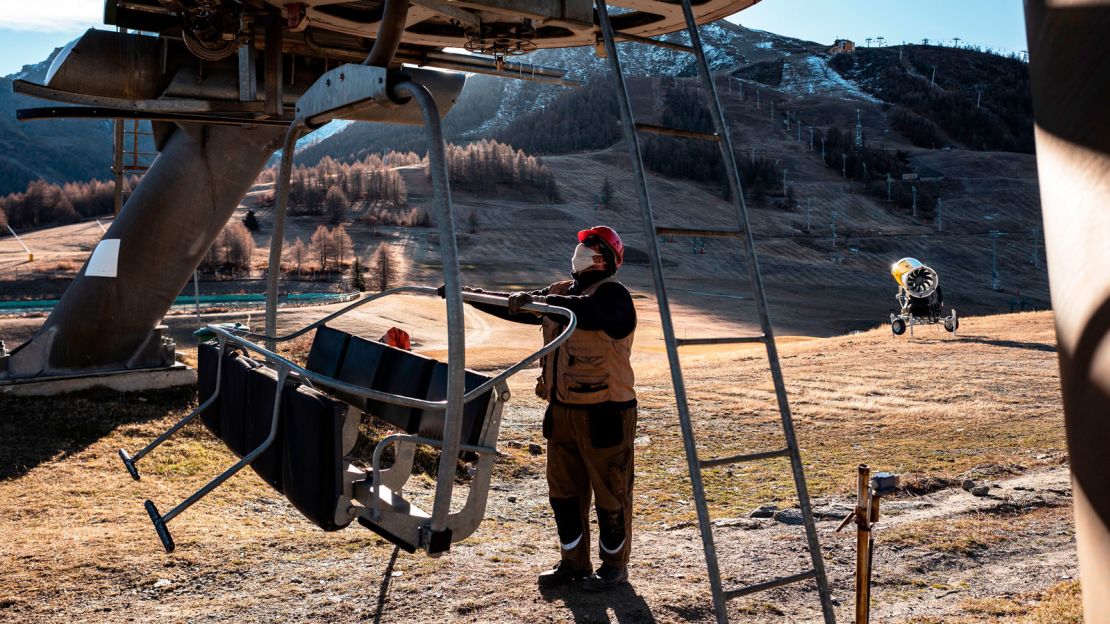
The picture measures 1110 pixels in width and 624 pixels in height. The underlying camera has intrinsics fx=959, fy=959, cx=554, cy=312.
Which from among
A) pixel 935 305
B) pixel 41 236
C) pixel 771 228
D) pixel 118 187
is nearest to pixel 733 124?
pixel 771 228

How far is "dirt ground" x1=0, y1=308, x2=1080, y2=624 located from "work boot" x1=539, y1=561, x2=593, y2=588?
3.5 inches

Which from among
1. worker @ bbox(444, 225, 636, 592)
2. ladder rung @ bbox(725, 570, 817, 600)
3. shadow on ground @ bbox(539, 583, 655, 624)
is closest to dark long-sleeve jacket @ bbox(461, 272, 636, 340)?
worker @ bbox(444, 225, 636, 592)

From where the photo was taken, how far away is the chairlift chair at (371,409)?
13.5 ft

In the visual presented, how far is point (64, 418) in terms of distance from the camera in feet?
33.6

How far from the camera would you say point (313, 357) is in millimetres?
6547

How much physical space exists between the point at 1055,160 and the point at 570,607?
446cm

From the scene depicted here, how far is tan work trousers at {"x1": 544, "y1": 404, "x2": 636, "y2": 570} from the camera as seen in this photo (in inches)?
225

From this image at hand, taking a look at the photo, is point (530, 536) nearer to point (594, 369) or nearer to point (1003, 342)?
point (594, 369)

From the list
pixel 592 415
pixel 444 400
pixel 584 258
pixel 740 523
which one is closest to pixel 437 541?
pixel 444 400

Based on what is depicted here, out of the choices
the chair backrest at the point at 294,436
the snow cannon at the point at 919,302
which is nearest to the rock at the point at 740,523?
the chair backrest at the point at 294,436

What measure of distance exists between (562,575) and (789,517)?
2.74 m

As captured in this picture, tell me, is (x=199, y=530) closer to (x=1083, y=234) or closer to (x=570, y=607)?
(x=570, y=607)

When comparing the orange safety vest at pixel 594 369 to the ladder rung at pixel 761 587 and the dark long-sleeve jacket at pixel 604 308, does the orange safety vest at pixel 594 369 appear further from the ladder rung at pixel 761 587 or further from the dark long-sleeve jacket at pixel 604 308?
the ladder rung at pixel 761 587

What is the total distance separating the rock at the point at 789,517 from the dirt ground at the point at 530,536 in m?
0.09
